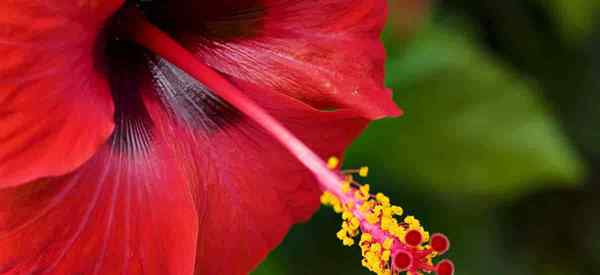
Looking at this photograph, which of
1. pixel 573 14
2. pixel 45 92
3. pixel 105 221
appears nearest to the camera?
pixel 45 92

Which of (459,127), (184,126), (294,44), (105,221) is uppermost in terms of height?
(459,127)

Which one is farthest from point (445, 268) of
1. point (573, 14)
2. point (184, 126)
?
point (573, 14)

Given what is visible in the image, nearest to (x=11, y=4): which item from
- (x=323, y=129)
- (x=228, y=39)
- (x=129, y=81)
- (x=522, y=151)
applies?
(x=129, y=81)

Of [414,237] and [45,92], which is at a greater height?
[414,237]

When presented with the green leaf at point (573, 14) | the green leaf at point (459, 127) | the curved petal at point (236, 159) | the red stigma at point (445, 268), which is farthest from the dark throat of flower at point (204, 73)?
the green leaf at point (573, 14)

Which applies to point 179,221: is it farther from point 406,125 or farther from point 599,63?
point 599,63

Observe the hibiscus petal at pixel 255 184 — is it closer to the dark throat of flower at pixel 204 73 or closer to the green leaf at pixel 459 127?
the dark throat of flower at pixel 204 73

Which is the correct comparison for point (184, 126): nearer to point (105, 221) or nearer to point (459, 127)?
point (105, 221)

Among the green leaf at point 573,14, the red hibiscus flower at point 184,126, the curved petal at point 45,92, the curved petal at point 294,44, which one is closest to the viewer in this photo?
the curved petal at point 45,92
